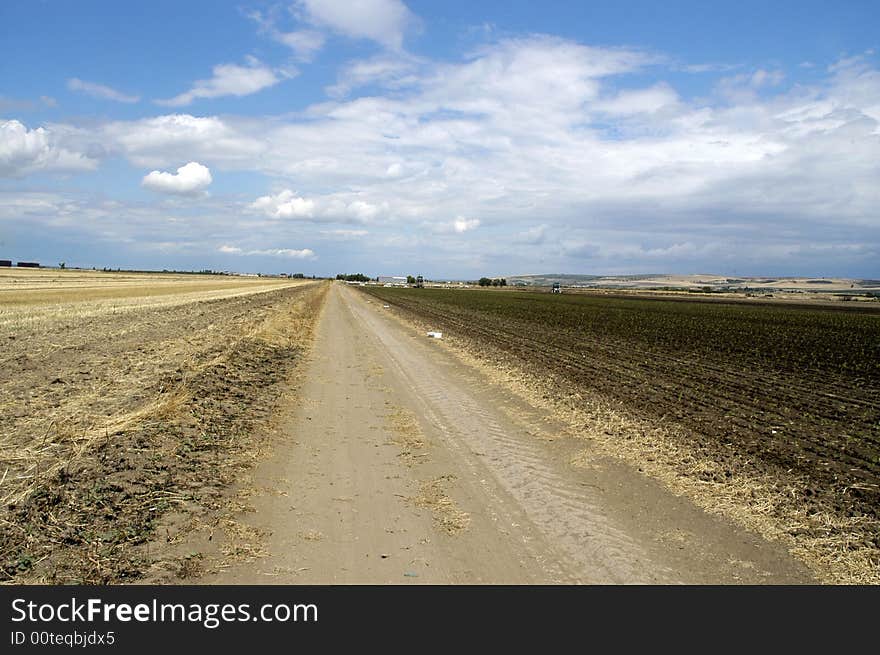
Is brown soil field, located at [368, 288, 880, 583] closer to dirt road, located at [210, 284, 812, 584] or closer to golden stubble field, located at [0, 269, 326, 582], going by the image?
dirt road, located at [210, 284, 812, 584]

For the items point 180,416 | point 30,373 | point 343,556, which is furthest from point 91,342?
point 343,556

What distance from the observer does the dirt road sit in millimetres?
5027

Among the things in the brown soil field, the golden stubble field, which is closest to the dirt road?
the brown soil field

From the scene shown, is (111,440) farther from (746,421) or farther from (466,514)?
(746,421)

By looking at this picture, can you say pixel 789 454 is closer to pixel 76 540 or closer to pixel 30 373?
pixel 76 540

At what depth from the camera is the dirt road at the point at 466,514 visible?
503cm

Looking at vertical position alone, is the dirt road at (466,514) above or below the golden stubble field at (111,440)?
below

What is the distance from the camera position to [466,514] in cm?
626

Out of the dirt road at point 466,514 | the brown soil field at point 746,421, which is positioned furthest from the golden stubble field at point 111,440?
the brown soil field at point 746,421

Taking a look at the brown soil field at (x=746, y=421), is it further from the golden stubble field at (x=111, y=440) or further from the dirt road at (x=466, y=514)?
the golden stubble field at (x=111, y=440)

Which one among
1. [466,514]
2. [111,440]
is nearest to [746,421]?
[466,514]

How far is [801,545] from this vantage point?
5.86m
